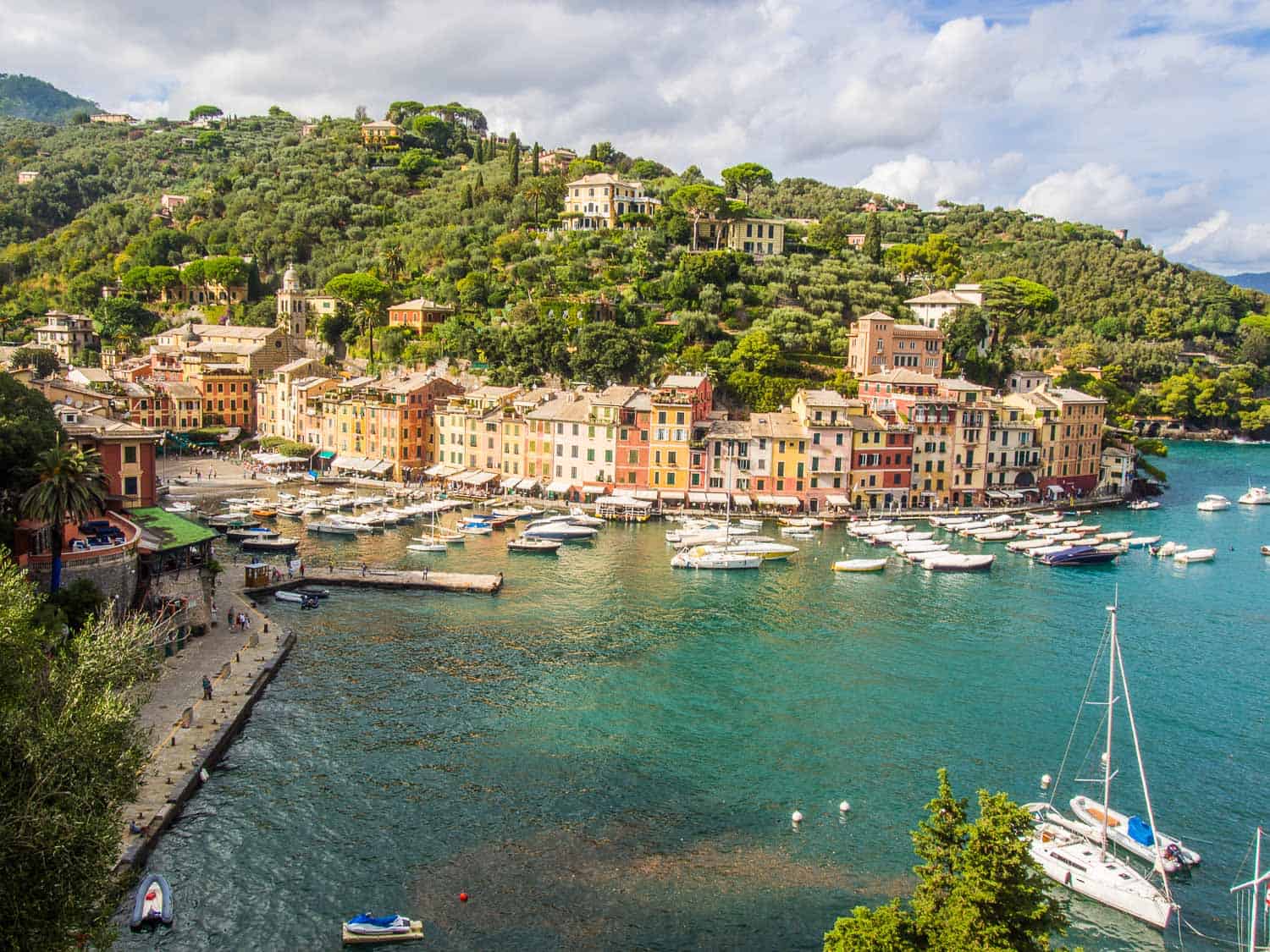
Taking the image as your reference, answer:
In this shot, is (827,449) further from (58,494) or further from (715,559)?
(58,494)

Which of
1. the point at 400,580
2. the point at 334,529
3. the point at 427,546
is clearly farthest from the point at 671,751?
the point at 334,529

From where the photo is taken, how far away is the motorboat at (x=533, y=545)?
5056cm

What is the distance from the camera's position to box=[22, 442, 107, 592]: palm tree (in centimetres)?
2847

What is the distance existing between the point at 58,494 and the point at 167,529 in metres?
8.91

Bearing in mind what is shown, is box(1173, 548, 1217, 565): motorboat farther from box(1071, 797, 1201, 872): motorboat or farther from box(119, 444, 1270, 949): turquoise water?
box(1071, 797, 1201, 872): motorboat

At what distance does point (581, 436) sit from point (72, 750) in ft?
159

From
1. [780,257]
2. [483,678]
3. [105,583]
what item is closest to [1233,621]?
[483,678]

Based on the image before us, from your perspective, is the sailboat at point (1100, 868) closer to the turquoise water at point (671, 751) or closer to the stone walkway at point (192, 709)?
the turquoise water at point (671, 751)

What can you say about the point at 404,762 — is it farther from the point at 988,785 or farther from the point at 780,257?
the point at 780,257

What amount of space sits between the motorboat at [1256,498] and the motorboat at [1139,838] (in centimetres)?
5541

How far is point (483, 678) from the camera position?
32.5m

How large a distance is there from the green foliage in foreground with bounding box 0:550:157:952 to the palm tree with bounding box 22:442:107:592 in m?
10.8

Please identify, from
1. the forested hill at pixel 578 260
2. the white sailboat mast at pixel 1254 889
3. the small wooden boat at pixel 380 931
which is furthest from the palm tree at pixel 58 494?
the forested hill at pixel 578 260

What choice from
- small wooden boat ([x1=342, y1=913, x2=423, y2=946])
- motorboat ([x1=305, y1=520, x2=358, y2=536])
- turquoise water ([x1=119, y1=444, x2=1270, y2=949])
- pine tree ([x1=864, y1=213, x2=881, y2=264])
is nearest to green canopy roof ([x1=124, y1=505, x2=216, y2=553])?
turquoise water ([x1=119, y1=444, x2=1270, y2=949])
